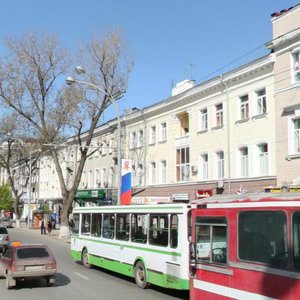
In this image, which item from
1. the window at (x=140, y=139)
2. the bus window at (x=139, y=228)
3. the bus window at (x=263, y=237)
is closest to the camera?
the bus window at (x=263, y=237)

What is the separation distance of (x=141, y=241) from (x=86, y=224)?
18.4 feet

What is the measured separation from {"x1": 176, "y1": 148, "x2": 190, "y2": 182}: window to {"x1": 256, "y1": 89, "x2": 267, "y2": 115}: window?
8.70 meters

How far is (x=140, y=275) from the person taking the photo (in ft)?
51.4

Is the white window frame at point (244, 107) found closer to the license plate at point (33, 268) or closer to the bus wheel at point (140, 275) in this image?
the bus wheel at point (140, 275)

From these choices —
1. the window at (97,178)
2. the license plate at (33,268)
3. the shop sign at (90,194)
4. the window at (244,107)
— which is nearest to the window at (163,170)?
the window at (244,107)

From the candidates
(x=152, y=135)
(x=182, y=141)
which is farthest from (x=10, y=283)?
(x=152, y=135)

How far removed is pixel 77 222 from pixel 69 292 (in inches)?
304

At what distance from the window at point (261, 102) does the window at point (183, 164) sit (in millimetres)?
8698

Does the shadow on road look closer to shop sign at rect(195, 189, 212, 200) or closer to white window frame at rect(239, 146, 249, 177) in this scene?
white window frame at rect(239, 146, 249, 177)

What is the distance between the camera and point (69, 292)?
46.4 ft

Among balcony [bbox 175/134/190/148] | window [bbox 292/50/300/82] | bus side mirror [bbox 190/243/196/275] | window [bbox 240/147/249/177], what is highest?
window [bbox 292/50/300/82]

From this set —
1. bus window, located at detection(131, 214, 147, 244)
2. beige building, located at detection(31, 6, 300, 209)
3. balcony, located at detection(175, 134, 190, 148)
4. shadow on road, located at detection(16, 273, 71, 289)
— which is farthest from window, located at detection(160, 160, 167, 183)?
bus window, located at detection(131, 214, 147, 244)

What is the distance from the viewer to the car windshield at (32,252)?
1514 centimetres

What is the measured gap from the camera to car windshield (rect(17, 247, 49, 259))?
49.7 feet
